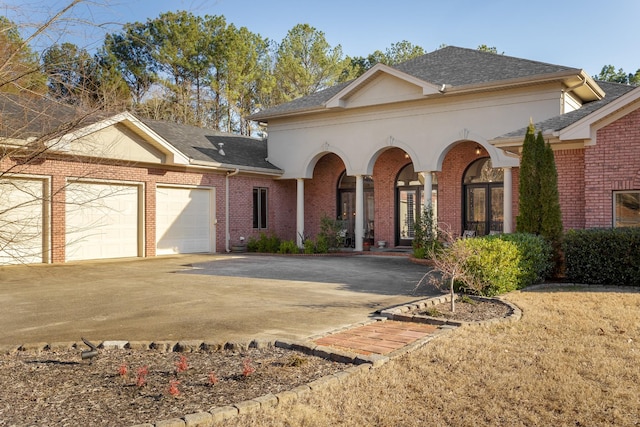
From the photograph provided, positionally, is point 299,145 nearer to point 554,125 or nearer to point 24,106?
point 554,125

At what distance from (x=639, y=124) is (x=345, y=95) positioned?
10.2m

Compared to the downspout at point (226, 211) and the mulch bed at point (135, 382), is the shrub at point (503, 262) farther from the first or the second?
the downspout at point (226, 211)

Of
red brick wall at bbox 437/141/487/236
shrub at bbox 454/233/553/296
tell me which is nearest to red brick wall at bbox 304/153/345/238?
red brick wall at bbox 437/141/487/236

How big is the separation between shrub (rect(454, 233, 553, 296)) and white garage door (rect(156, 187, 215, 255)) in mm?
12009

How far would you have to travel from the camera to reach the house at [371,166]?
12.6 metres

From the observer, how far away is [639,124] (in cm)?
1133

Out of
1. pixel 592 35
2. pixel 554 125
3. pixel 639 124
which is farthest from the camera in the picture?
pixel 592 35

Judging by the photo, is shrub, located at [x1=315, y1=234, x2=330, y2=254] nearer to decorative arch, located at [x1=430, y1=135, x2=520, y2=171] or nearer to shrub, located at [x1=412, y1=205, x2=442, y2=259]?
shrub, located at [x1=412, y1=205, x2=442, y2=259]

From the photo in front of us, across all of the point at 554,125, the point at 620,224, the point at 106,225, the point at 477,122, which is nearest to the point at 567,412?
the point at 620,224

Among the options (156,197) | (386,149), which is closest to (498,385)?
(156,197)

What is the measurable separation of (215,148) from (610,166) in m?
14.7

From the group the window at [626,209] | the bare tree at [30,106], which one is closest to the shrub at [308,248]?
the window at [626,209]

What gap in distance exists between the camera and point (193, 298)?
9.06m

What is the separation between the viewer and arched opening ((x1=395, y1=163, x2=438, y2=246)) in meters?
20.2
